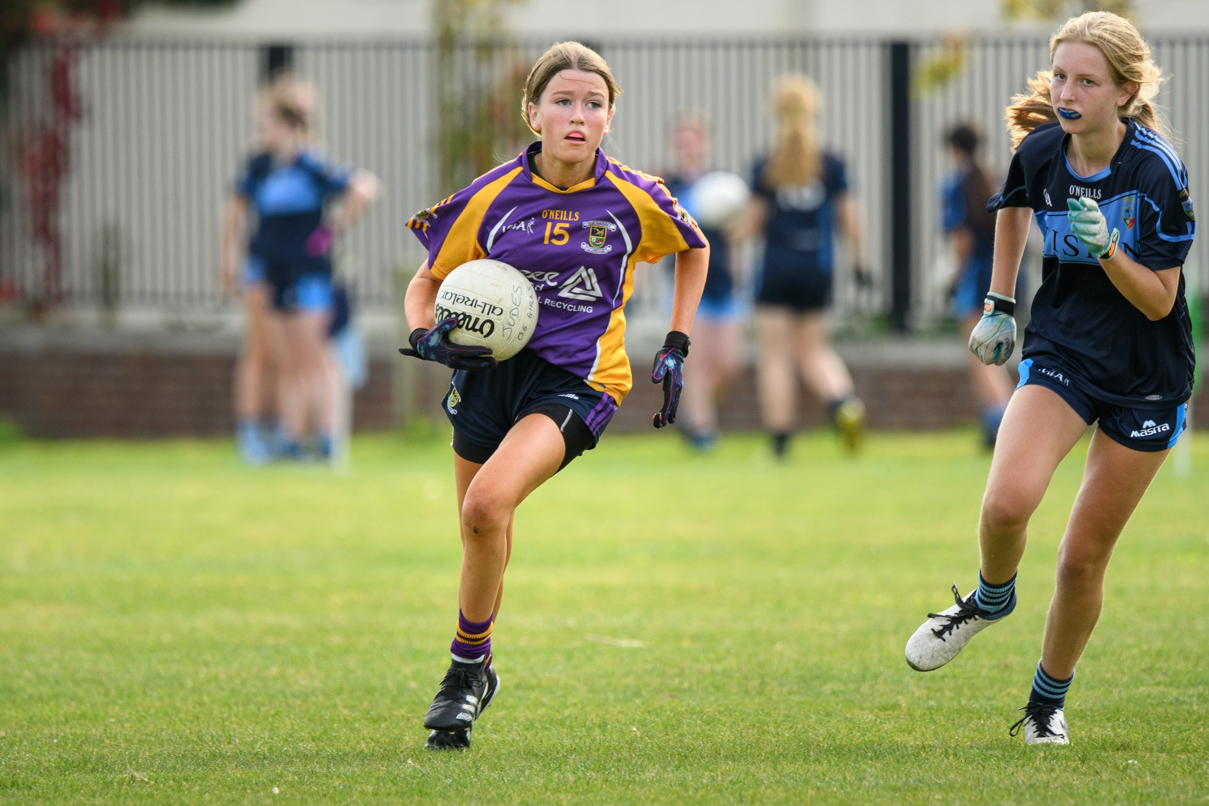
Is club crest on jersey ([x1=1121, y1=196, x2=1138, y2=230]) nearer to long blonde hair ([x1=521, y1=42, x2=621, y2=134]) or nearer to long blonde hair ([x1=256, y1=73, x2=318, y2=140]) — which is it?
long blonde hair ([x1=521, y1=42, x2=621, y2=134])

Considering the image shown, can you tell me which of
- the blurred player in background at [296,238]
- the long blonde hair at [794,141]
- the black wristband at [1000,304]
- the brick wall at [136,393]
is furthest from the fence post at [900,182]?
the black wristband at [1000,304]

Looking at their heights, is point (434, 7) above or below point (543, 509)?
above

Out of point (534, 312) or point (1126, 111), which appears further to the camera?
point (534, 312)

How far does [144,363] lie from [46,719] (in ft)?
36.5

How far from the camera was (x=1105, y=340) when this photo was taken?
4371mm

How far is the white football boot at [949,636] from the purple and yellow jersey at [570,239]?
3.95 ft

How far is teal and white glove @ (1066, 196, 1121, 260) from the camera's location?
4082 millimetres

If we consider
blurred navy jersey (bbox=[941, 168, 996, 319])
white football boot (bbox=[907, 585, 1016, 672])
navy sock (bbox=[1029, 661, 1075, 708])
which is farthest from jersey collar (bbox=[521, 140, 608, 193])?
blurred navy jersey (bbox=[941, 168, 996, 319])

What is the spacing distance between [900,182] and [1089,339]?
11433 mm

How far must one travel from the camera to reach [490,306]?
15.0 feet

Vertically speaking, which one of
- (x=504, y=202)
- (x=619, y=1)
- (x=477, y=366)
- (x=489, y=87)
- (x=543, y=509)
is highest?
(x=619, y=1)

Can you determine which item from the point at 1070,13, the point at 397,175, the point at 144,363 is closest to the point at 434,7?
the point at 397,175

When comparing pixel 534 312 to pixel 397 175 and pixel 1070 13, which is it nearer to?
pixel 1070 13

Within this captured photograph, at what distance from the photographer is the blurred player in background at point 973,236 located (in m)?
11.9
